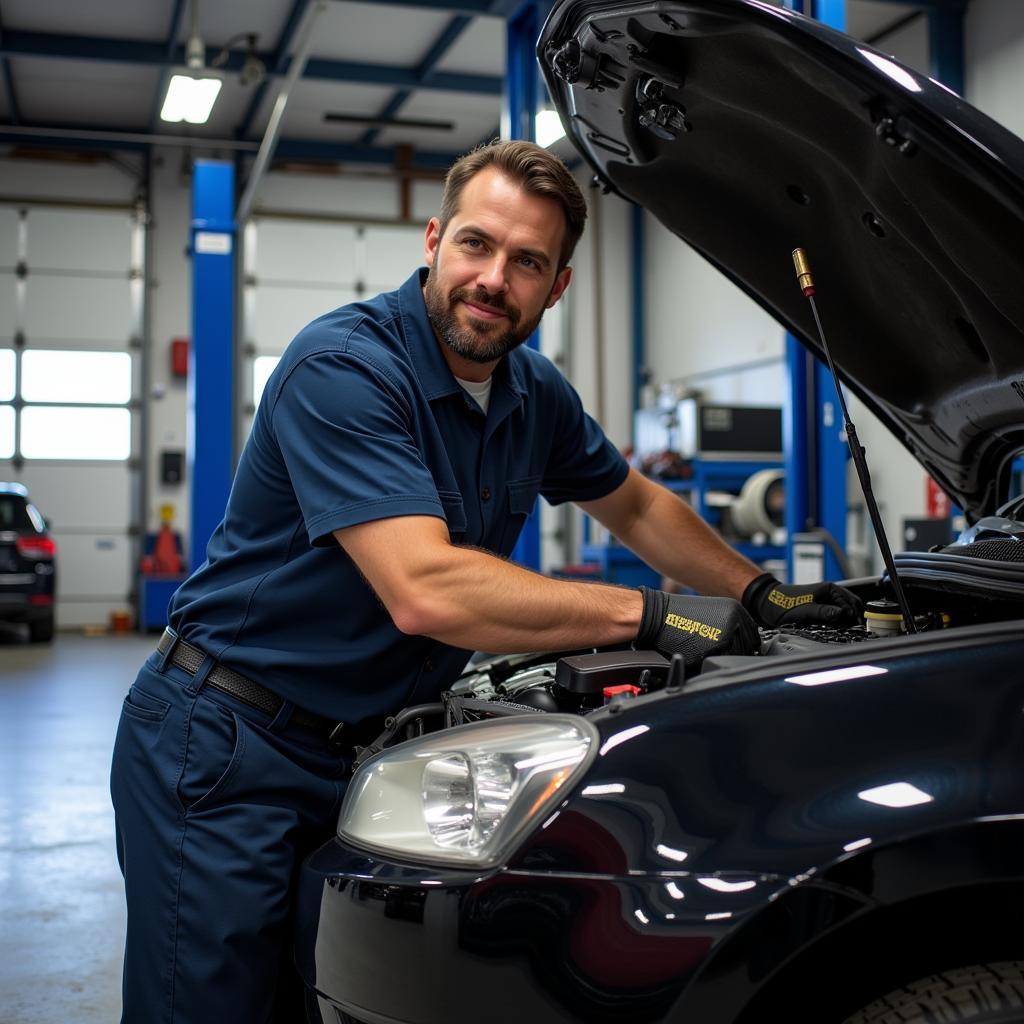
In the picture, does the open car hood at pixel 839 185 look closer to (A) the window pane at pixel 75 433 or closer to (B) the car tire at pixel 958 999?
(B) the car tire at pixel 958 999

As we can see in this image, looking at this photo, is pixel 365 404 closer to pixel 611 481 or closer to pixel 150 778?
pixel 150 778

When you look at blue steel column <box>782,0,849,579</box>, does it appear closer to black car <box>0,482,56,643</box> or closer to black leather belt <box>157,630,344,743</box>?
black leather belt <box>157,630,344,743</box>

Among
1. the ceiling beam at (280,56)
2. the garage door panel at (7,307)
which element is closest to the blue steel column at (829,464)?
the ceiling beam at (280,56)

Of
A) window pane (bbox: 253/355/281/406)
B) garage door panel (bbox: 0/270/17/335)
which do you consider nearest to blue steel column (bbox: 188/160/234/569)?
window pane (bbox: 253/355/281/406)

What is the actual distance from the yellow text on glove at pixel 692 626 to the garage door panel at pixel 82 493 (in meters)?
11.4

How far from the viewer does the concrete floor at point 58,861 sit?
2574 mm

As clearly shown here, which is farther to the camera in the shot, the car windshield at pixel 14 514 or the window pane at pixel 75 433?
the window pane at pixel 75 433

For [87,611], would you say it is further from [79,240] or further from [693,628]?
[693,628]

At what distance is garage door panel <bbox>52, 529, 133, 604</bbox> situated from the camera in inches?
471

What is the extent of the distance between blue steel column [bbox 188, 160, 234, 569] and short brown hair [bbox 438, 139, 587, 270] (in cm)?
654

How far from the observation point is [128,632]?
11883mm

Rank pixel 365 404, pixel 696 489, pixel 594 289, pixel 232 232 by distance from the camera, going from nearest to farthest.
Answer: pixel 365 404 → pixel 232 232 → pixel 696 489 → pixel 594 289

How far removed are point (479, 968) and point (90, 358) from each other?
39.5 ft

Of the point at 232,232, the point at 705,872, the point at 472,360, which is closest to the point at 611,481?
the point at 472,360
